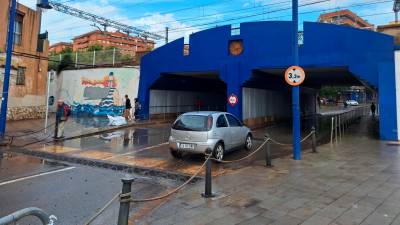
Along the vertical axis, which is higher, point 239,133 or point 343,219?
point 239,133

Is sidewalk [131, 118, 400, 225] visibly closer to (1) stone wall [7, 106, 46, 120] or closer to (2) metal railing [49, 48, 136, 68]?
(1) stone wall [7, 106, 46, 120]

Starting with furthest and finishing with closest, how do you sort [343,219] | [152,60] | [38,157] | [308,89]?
[308,89]
[152,60]
[38,157]
[343,219]

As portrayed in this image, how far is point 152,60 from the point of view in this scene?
23469 millimetres

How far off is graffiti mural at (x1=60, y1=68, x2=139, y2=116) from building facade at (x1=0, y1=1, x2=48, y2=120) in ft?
11.8

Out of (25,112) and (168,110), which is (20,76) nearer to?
(25,112)

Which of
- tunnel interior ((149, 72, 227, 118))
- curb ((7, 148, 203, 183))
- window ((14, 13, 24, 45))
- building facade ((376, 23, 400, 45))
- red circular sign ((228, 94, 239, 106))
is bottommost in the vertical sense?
curb ((7, 148, 203, 183))

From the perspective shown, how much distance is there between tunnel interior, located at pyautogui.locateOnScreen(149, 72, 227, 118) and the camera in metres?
24.8

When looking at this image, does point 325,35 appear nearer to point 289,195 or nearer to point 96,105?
point 289,195

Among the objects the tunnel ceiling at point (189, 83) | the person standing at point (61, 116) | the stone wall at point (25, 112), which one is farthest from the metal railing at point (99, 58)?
the person standing at point (61, 116)

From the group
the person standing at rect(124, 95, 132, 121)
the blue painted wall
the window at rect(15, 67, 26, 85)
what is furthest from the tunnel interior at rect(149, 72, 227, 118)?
the window at rect(15, 67, 26, 85)

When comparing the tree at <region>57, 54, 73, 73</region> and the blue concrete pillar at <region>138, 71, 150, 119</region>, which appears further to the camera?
the tree at <region>57, 54, 73, 73</region>

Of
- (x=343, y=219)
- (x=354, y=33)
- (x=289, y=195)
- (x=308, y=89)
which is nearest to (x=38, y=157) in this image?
(x=289, y=195)

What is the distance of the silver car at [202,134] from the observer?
1022cm

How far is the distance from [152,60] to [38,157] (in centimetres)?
1336
